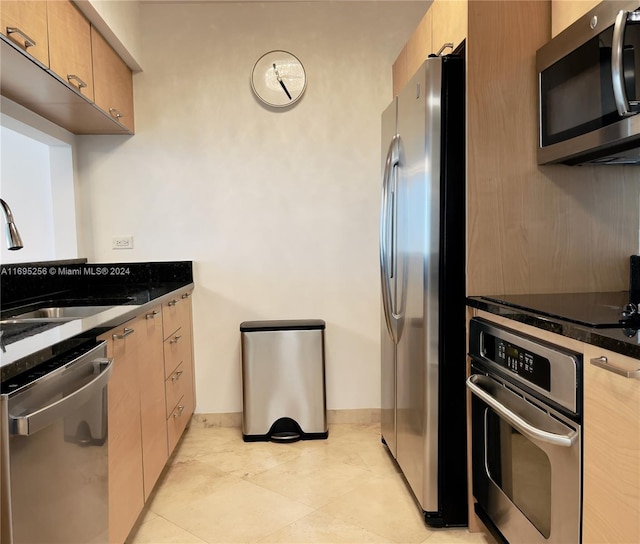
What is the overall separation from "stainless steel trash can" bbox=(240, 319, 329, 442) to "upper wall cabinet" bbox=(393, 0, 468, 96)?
1482mm

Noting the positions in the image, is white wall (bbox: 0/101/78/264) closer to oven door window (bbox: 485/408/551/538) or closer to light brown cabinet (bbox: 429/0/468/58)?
light brown cabinet (bbox: 429/0/468/58)

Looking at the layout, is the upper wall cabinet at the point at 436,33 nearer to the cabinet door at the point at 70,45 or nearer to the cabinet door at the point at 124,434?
the cabinet door at the point at 70,45

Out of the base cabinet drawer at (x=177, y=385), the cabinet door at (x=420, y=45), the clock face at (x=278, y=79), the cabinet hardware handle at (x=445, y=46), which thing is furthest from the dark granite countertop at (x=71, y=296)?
the cabinet door at (x=420, y=45)

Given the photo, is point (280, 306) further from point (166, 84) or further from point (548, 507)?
point (548, 507)

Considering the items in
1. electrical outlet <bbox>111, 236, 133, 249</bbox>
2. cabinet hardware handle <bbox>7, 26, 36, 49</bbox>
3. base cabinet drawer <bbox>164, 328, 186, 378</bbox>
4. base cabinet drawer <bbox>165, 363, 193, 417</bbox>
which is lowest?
base cabinet drawer <bbox>165, 363, 193, 417</bbox>

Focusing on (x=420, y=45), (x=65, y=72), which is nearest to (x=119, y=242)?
(x=65, y=72)

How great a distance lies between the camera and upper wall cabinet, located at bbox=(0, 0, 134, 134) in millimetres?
1711

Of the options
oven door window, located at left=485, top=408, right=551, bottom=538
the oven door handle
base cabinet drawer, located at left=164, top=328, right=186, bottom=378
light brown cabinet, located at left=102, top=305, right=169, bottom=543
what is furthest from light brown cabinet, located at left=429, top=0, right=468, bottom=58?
base cabinet drawer, located at left=164, top=328, right=186, bottom=378

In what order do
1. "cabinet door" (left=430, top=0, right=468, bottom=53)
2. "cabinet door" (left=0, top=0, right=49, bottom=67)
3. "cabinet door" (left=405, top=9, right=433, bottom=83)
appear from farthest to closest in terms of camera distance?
"cabinet door" (left=405, top=9, right=433, bottom=83), "cabinet door" (left=430, top=0, right=468, bottom=53), "cabinet door" (left=0, top=0, right=49, bottom=67)

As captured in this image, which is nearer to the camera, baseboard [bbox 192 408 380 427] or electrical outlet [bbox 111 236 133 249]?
electrical outlet [bbox 111 236 133 249]

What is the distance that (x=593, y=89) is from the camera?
1.53m

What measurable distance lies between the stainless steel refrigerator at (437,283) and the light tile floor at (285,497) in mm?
208

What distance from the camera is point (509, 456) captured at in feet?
5.18

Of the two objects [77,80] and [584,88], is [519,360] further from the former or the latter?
[77,80]
